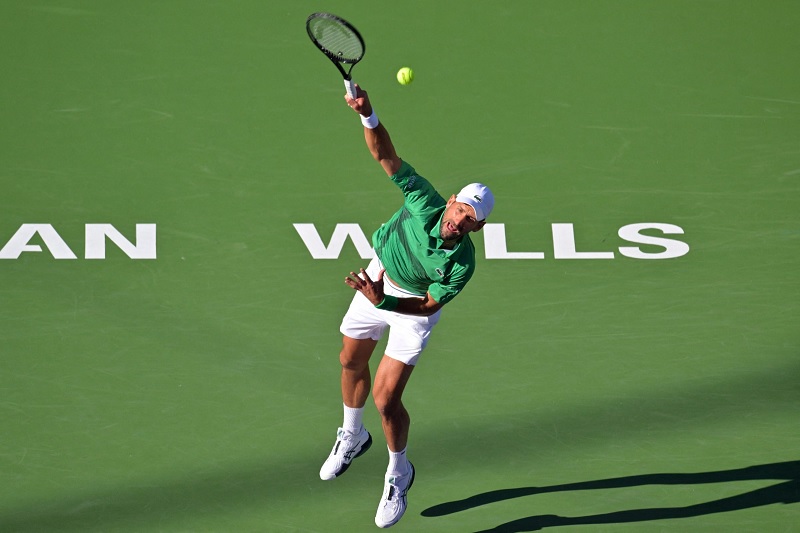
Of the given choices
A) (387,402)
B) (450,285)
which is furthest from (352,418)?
(450,285)

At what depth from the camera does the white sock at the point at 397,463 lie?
8.66 m

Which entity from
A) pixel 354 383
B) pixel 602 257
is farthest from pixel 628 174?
pixel 354 383

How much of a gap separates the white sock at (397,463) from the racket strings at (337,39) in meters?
2.42

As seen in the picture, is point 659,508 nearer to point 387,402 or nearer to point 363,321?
point 387,402

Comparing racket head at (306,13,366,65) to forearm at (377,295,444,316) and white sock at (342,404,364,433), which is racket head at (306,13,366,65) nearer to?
forearm at (377,295,444,316)

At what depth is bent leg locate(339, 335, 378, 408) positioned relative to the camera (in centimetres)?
866

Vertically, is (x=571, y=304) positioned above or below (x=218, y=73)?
below

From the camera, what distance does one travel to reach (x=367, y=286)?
303 inches

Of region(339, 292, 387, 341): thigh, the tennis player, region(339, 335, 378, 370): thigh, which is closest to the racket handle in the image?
the tennis player

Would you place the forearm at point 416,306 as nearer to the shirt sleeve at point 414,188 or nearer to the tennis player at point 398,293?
the tennis player at point 398,293

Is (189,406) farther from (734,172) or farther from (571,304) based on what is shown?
(734,172)

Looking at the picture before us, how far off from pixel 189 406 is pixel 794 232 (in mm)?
4578

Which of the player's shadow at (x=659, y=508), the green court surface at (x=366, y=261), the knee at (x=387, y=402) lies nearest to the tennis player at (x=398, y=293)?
the knee at (x=387, y=402)

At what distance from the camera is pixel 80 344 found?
373 inches
